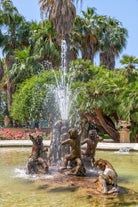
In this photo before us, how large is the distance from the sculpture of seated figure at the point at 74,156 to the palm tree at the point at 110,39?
25.1m

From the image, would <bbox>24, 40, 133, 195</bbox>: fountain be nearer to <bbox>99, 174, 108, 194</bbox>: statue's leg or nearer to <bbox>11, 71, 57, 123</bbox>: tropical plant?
<bbox>99, 174, 108, 194</bbox>: statue's leg

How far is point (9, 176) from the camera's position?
8.69m

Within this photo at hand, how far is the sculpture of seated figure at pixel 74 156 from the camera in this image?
820cm

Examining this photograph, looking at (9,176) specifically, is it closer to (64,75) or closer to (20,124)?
(64,75)

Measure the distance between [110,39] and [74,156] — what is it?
26028mm

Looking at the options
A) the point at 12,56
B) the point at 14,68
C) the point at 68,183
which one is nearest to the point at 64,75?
the point at 14,68

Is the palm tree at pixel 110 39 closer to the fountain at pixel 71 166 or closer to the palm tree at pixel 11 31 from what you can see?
the palm tree at pixel 11 31

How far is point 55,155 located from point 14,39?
85.3 ft

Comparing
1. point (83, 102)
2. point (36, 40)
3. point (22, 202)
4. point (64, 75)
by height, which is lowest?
point (22, 202)

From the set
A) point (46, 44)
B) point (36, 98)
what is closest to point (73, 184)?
point (36, 98)

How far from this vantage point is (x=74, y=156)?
8.34 metres

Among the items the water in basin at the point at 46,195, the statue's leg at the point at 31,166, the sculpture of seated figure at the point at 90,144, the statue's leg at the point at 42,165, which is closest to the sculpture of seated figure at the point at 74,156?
the statue's leg at the point at 42,165

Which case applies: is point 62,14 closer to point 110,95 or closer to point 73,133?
point 110,95

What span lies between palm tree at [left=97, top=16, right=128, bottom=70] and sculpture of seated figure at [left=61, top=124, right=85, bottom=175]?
25129mm
